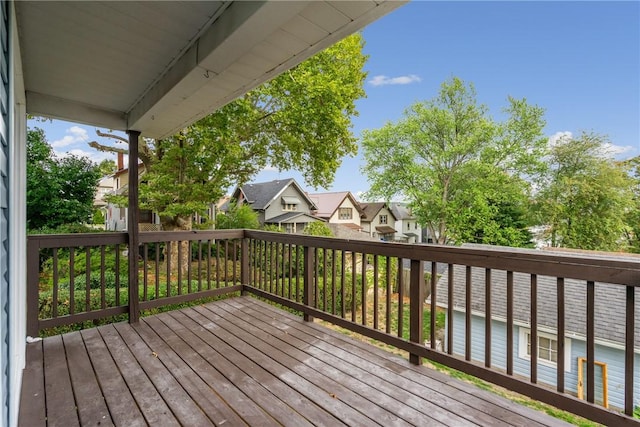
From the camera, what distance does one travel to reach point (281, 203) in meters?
18.4

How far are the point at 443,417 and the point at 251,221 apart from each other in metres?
9.20

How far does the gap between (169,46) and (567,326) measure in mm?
6622

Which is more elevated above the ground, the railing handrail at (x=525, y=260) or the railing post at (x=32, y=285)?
the railing handrail at (x=525, y=260)

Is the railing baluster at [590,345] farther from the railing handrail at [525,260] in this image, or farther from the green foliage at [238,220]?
the green foliage at [238,220]

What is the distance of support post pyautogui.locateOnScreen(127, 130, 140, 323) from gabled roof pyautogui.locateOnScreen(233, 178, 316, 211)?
1450 centimetres

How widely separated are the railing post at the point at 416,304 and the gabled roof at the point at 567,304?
124cm

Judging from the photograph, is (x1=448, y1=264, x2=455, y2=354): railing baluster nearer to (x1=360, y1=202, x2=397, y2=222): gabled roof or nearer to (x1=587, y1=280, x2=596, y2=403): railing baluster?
(x1=587, y1=280, x2=596, y2=403): railing baluster

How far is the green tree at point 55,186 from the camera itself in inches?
373

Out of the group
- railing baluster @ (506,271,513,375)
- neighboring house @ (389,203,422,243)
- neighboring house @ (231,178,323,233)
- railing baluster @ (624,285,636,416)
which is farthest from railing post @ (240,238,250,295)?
neighboring house @ (389,203,422,243)

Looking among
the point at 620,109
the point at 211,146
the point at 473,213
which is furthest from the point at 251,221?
the point at 620,109

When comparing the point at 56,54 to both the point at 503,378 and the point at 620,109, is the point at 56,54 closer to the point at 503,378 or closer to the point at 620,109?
the point at 503,378

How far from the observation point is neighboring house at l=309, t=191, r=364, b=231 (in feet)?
72.2

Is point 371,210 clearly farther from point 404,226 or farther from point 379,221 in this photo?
point 404,226

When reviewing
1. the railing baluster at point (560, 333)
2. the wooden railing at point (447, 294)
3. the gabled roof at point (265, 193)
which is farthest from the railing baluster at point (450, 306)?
the gabled roof at point (265, 193)
